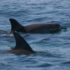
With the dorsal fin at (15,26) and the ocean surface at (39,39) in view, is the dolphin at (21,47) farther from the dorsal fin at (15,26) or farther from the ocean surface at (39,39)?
the dorsal fin at (15,26)

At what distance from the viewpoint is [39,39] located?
16.2 metres

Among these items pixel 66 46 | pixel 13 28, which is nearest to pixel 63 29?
pixel 13 28

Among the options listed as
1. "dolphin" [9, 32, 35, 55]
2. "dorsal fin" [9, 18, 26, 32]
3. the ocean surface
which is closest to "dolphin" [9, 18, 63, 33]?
"dorsal fin" [9, 18, 26, 32]

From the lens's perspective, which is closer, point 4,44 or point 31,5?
point 4,44

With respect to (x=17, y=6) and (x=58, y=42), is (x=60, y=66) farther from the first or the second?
(x=17, y=6)

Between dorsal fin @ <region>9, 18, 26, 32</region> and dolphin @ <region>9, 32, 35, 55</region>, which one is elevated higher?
dorsal fin @ <region>9, 18, 26, 32</region>

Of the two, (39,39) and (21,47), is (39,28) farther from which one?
(21,47)

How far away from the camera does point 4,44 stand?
15055 mm

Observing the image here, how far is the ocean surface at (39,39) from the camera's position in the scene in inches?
487

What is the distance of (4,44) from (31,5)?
12495mm

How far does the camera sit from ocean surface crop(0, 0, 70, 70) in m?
12.4

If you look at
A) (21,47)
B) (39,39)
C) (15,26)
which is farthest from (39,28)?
(21,47)

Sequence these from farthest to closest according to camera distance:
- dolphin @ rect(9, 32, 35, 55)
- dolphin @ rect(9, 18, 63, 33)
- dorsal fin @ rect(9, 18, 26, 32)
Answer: dolphin @ rect(9, 18, 63, 33) → dorsal fin @ rect(9, 18, 26, 32) → dolphin @ rect(9, 32, 35, 55)

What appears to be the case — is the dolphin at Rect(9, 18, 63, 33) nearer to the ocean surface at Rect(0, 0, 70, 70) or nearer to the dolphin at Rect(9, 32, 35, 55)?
the ocean surface at Rect(0, 0, 70, 70)
